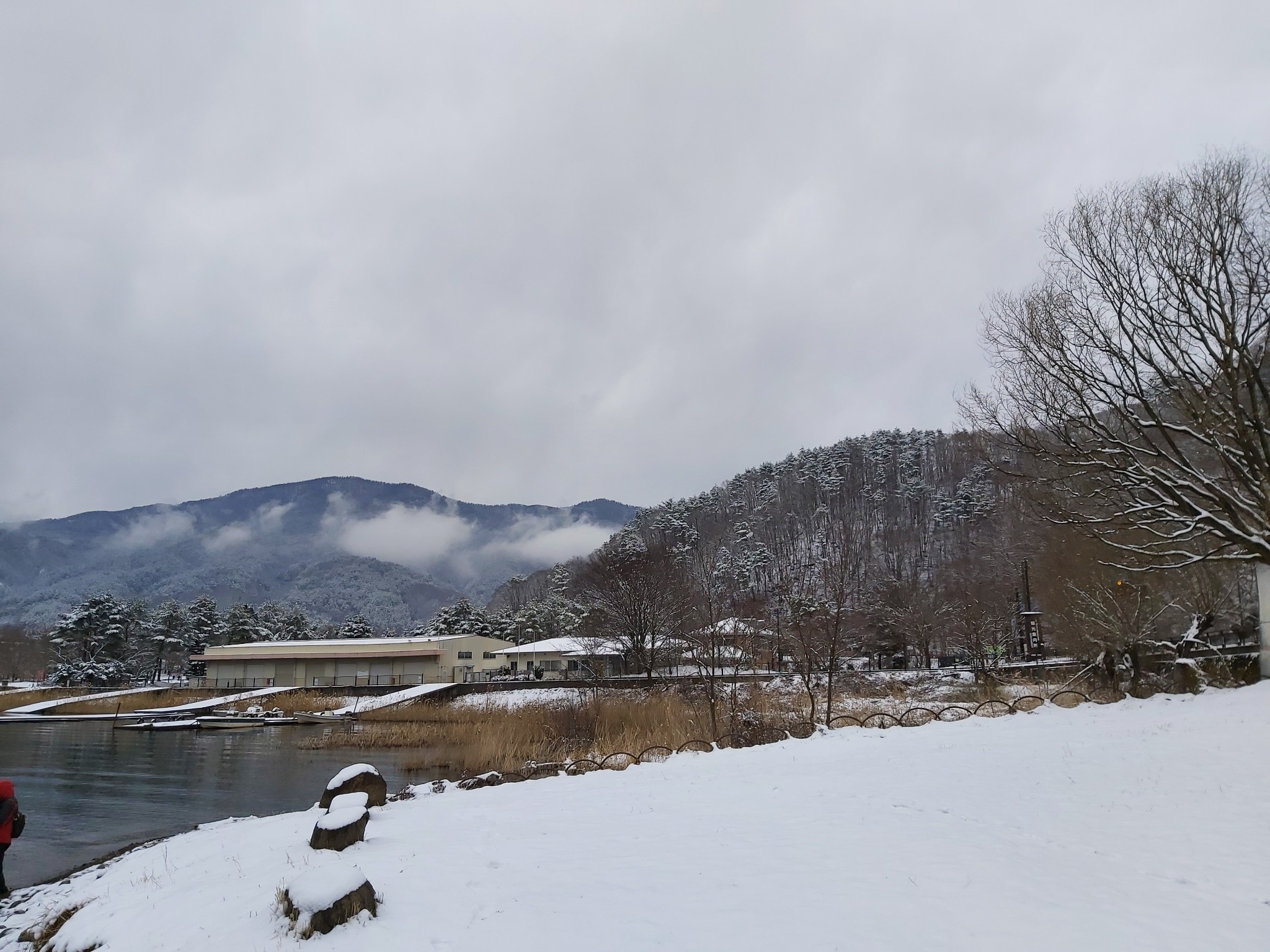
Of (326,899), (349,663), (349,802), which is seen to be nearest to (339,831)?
(349,802)

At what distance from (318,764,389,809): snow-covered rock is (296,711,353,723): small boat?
28.1 meters

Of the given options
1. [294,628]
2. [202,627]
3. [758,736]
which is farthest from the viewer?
[294,628]

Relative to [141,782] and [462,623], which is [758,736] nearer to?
[141,782]

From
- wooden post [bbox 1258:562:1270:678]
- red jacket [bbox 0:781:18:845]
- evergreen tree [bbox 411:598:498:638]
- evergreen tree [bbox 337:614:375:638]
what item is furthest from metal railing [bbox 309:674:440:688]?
wooden post [bbox 1258:562:1270:678]

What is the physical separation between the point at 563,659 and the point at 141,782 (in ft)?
129

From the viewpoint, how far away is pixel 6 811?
11.5 meters

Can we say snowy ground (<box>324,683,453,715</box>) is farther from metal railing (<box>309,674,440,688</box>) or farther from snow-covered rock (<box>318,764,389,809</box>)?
snow-covered rock (<box>318,764,389,809</box>)

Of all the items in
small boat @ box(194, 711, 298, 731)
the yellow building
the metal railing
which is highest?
the yellow building

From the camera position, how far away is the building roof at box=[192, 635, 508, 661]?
196 feet

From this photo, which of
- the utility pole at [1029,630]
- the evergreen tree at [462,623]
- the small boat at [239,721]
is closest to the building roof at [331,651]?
the evergreen tree at [462,623]

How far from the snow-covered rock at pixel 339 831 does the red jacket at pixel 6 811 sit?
6.39 m

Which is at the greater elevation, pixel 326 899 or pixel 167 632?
pixel 167 632

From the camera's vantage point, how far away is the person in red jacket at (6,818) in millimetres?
11227

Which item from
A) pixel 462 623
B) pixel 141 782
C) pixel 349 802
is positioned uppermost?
pixel 462 623
